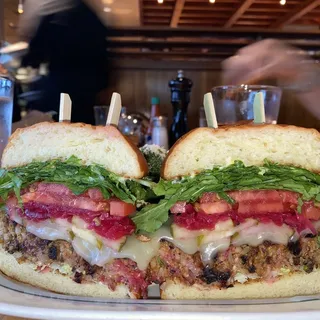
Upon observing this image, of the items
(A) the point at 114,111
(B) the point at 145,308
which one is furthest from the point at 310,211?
(A) the point at 114,111

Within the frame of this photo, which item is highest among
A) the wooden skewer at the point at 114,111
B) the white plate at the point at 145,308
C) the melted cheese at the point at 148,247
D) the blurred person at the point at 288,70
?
the blurred person at the point at 288,70

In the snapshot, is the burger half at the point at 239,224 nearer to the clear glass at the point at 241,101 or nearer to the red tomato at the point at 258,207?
the red tomato at the point at 258,207

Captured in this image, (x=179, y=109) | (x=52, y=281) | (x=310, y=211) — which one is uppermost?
(x=179, y=109)

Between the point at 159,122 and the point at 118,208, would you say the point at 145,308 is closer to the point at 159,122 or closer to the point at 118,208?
the point at 118,208

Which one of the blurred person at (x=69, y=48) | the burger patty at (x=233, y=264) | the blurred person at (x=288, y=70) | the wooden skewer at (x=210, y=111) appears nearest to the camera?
the burger patty at (x=233, y=264)

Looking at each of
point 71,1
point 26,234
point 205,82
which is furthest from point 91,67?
point 26,234

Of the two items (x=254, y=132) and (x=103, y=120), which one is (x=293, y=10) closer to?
(x=103, y=120)

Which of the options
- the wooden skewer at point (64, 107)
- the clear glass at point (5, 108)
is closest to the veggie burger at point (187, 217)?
the wooden skewer at point (64, 107)
